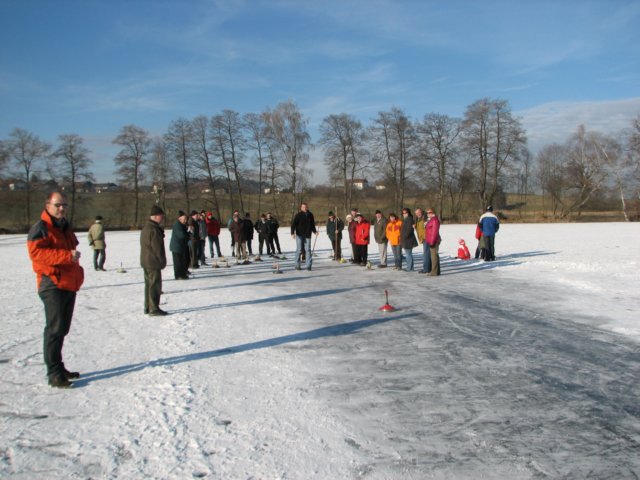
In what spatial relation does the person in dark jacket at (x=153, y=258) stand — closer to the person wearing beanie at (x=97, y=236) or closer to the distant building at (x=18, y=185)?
the person wearing beanie at (x=97, y=236)

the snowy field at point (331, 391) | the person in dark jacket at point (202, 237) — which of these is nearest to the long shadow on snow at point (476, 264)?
the snowy field at point (331, 391)

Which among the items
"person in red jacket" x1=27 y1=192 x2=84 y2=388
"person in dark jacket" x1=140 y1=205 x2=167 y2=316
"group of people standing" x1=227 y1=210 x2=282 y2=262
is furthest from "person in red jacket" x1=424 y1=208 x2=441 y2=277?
"person in red jacket" x1=27 y1=192 x2=84 y2=388

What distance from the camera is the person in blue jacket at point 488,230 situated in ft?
52.9

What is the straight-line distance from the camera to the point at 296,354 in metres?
6.08

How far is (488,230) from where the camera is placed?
636 inches

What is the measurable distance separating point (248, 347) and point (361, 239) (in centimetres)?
970

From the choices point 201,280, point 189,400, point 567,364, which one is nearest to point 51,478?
point 189,400

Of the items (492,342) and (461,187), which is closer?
(492,342)

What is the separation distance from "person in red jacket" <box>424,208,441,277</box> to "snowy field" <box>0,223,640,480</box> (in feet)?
11.1

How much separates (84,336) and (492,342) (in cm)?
568

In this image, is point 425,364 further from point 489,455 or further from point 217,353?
point 217,353

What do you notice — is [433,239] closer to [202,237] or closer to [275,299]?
[275,299]

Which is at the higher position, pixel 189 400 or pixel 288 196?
pixel 288 196

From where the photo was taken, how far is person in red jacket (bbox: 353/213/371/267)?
15.7 metres
